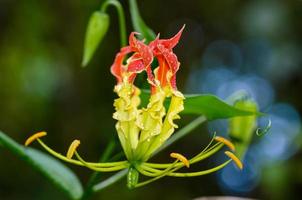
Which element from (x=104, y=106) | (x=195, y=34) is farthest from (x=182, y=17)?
(x=104, y=106)

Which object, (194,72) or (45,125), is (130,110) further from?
(194,72)

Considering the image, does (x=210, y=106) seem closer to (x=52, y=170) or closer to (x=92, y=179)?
(x=92, y=179)

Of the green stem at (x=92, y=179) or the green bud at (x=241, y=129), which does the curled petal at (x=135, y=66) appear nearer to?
the green stem at (x=92, y=179)

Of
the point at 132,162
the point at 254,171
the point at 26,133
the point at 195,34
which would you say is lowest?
the point at 254,171

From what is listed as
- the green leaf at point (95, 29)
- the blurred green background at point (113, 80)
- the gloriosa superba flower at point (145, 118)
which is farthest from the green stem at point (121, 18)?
the blurred green background at point (113, 80)

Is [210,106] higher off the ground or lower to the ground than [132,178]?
higher

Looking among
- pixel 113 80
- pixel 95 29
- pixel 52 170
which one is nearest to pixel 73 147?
pixel 52 170
